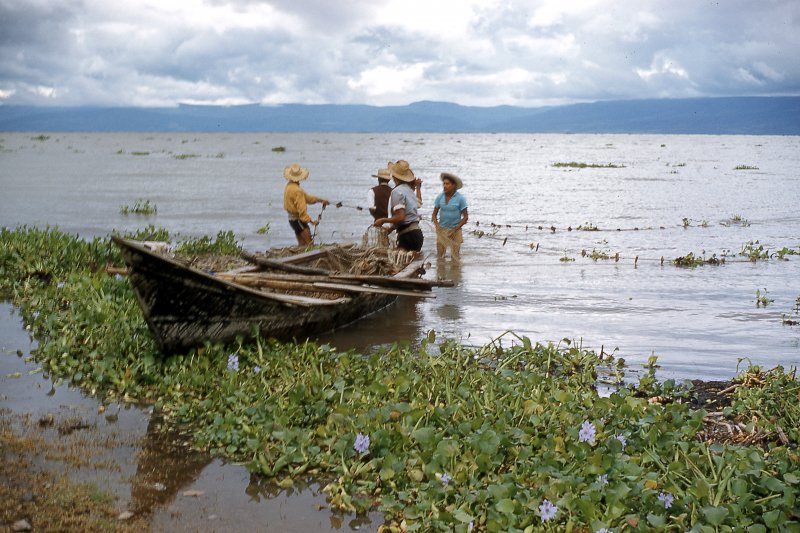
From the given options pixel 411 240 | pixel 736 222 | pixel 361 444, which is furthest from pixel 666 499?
pixel 736 222

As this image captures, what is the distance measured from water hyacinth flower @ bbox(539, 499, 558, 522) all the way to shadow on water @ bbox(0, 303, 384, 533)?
113 cm

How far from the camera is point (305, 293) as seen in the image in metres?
10.3

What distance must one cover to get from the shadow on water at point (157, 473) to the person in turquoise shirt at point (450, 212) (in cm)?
819

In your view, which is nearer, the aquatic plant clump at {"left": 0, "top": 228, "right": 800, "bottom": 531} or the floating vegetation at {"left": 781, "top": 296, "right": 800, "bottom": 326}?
the aquatic plant clump at {"left": 0, "top": 228, "right": 800, "bottom": 531}

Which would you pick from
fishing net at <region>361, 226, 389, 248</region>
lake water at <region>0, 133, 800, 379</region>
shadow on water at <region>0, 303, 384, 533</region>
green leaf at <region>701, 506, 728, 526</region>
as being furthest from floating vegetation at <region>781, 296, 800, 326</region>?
shadow on water at <region>0, 303, 384, 533</region>

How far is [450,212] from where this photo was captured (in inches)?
562

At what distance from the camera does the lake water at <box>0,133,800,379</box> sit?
1019cm

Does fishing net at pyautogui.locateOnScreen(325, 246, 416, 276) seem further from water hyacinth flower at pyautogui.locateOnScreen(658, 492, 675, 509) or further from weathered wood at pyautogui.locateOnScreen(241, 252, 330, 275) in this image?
water hyacinth flower at pyautogui.locateOnScreen(658, 492, 675, 509)

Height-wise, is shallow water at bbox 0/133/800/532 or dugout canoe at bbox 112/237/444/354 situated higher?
dugout canoe at bbox 112/237/444/354

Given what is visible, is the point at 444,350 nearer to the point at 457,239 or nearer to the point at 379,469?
the point at 379,469

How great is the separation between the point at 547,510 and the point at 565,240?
16638 mm

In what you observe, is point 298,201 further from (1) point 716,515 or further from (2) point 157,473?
(1) point 716,515

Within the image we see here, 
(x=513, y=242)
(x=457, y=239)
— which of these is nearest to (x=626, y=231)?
(x=513, y=242)

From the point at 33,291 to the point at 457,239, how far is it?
7454mm
